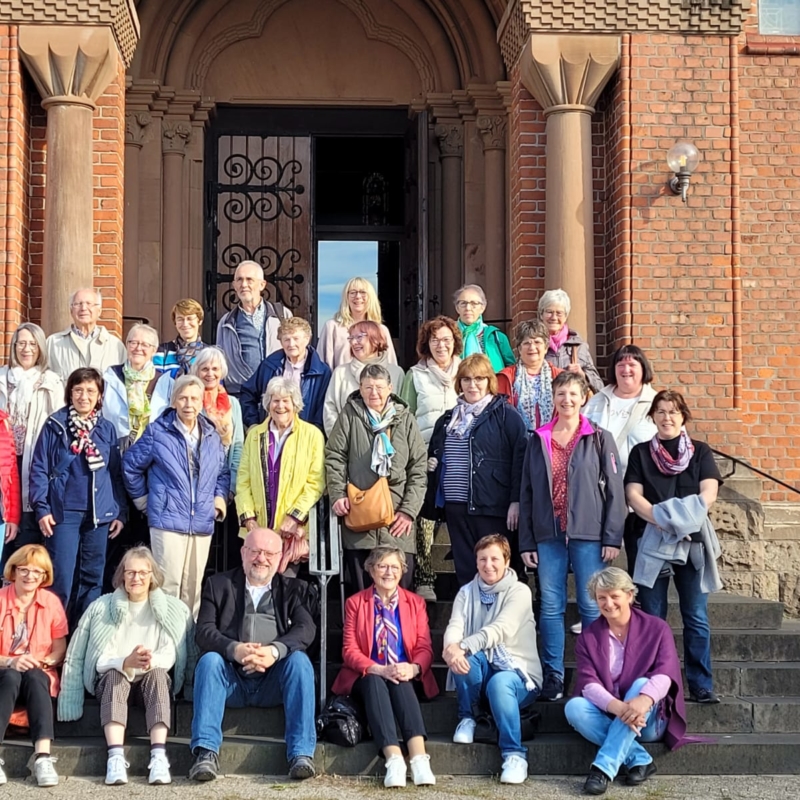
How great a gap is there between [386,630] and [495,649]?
0.55 m

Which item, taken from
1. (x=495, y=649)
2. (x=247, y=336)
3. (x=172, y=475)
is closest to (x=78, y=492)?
(x=172, y=475)

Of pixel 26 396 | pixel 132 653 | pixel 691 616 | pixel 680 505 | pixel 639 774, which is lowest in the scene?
pixel 639 774

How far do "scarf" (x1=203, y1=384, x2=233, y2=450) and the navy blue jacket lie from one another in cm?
117

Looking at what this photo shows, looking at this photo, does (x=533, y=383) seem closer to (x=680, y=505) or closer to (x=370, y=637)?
(x=680, y=505)

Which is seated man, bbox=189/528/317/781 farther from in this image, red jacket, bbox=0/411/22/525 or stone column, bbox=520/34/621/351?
stone column, bbox=520/34/621/351

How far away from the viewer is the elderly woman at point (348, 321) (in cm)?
831

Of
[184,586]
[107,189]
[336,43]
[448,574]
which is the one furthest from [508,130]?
[184,586]

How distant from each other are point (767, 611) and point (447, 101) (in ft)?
19.4

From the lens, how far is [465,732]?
6793 mm

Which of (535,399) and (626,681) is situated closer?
(626,681)

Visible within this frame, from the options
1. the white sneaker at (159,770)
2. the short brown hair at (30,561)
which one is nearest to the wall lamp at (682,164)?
the short brown hair at (30,561)

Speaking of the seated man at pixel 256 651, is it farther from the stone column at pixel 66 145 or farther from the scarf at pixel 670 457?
the stone column at pixel 66 145

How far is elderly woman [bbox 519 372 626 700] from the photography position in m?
7.23

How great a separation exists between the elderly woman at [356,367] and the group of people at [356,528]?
0.5 inches
